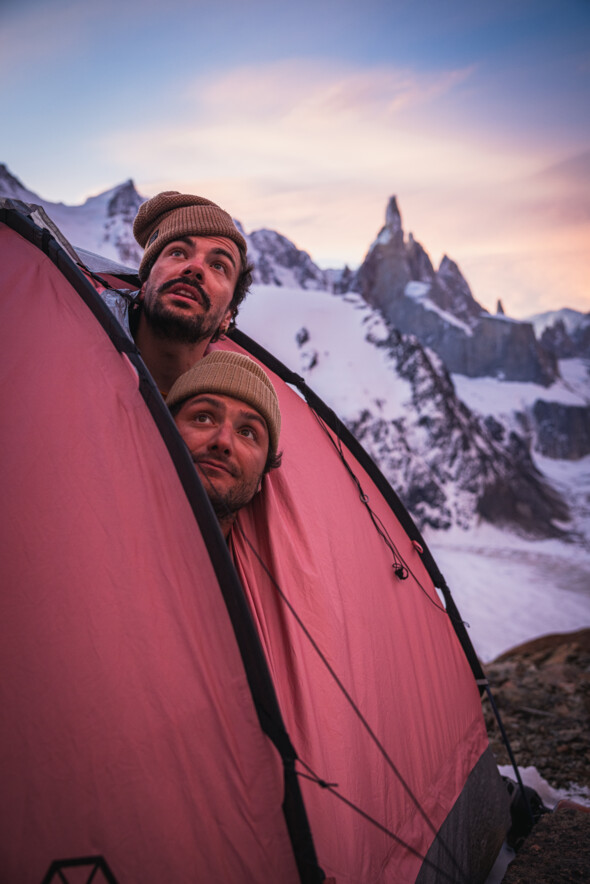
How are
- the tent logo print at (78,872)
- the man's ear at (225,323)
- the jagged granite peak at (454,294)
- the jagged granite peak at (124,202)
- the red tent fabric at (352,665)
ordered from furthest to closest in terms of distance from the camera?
1. the jagged granite peak at (454,294)
2. the jagged granite peak at (124,202)
3. the man's ear at (225,323)
4. the red tent fabric at (352,665)
5. the tent logo print at (78,872)

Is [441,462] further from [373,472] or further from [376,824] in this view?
[376,824]

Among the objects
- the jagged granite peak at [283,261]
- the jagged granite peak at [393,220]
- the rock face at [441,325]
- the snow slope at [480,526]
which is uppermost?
the jagged granite peak at [393,220]

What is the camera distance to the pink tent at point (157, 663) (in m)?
1.59

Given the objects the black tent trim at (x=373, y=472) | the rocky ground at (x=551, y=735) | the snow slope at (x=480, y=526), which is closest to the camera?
the rocky ground at (x=551, y=735)

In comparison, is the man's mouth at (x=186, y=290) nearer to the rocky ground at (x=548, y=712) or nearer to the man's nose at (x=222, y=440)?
the man's nose at (x=222, y=440)

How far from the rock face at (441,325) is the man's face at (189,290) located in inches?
4158

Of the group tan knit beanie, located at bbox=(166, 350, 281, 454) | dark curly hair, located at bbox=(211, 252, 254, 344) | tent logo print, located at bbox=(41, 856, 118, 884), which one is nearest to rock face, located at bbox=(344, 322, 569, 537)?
dark curly hair, located at bbox=(211, 252, 254, 344)

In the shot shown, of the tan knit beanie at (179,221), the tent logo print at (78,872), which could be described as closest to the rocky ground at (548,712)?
the tent logo print at (78,872)

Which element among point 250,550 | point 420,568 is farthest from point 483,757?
point 250,550

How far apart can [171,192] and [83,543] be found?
2348 millimetres

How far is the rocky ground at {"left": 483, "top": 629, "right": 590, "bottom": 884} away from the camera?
9.39 ft

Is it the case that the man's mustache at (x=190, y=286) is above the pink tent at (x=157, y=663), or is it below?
above

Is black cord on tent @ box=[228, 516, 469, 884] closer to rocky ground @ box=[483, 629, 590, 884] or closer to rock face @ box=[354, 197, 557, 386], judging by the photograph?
rocky ground @ box=[483, 629, 590, 884]

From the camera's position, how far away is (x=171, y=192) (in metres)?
3.21
